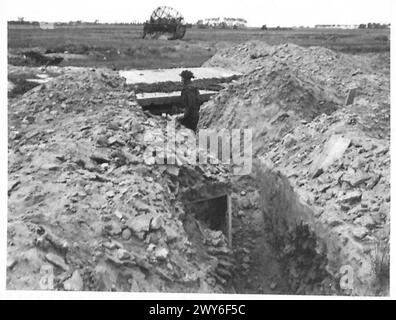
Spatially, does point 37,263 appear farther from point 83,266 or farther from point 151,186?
point 151,186

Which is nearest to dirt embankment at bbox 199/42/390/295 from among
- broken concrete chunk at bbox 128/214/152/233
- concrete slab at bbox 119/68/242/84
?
concrete slab at bbox 119/68/242/84

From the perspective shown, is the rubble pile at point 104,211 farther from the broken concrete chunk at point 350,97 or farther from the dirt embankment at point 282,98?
the broken concrete chunk at point 350,97

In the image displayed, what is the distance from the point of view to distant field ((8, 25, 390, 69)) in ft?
23.5

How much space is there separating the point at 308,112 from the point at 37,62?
481 centimetres

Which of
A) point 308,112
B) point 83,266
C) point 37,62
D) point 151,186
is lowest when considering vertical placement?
point 83,266

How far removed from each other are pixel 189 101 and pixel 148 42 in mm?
4721

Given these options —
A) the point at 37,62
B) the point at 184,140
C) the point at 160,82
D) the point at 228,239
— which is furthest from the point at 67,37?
the point at 228,239

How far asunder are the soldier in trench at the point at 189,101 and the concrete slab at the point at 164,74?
2.30 metres

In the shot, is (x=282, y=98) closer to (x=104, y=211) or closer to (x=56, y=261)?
(x=104, y=211)

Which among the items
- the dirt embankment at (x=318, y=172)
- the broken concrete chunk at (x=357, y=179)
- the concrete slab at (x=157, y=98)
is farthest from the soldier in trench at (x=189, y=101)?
the broken concrete chunk at (x=357, y=179)

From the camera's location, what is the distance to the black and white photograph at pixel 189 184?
4.64 m

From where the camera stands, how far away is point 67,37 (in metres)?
8.20

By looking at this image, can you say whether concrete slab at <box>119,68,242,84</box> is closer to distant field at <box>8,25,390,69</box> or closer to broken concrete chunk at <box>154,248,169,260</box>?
distant field at <box>8,25,390,69</box>

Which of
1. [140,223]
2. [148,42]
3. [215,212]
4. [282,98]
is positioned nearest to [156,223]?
[140,223]
